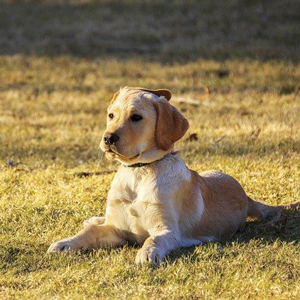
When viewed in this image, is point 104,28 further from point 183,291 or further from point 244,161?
point 183,291

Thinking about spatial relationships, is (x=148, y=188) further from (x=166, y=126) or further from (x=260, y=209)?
(x=260, y=209)

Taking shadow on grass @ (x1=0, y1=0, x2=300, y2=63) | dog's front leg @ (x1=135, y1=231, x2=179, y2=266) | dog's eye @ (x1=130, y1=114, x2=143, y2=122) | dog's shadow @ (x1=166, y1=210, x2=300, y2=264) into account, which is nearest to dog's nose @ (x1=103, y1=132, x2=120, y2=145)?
dog's eye @ (x1=130, y1=114, x2=143, y2=122)

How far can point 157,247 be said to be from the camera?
17.5 feet

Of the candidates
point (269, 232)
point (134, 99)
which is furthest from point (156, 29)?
point (134, 99)

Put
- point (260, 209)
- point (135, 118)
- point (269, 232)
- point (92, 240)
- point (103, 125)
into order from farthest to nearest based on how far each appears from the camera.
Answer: point (103, 125) → point (260, 209) → point (269, 232) → point (92, 240) → point (135, 118)

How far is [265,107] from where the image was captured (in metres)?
11.3

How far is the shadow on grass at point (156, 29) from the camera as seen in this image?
1528 centimetres

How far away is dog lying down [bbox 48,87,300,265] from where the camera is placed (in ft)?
18.1

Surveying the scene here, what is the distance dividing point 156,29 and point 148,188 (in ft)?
38.6

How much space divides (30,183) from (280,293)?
362cm

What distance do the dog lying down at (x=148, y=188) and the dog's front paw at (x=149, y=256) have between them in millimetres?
38

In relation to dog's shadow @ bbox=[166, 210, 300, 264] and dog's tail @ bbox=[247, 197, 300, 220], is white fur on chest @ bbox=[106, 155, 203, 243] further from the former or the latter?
dog's tail @ bbox=[247, 197, 300, 220]

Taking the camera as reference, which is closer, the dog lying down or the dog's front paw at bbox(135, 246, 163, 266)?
the dog's front paw at bbox(135, 246, 163, 266)

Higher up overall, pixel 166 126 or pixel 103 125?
pixel 166 126
